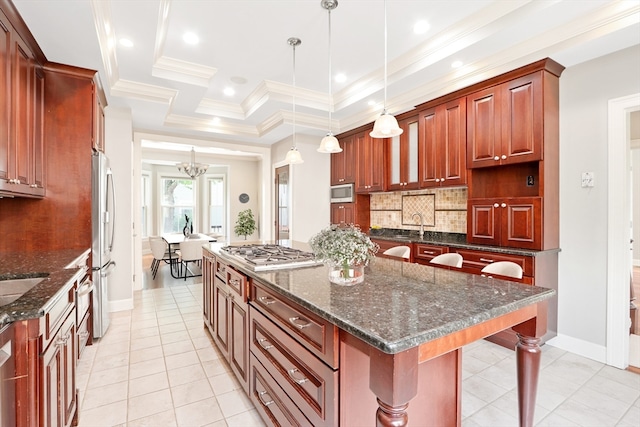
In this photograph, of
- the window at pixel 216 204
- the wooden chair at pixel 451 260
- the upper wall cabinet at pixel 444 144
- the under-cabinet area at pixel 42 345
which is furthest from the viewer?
the window at pixel 216 204

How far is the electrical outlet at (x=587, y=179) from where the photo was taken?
2.79m

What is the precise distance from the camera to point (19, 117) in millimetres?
2346

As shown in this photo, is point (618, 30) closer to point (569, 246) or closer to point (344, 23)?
point (569, 246)

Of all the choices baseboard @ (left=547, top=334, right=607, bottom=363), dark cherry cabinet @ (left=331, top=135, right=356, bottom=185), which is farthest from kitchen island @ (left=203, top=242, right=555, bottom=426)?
dark cherry cabinet @ (left=331, top=135, right=356, bottom=185)

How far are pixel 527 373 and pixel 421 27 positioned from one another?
2848mm

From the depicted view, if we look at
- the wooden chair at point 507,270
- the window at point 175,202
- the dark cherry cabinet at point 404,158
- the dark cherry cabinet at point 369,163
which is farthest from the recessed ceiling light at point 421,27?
the window at point 175,202

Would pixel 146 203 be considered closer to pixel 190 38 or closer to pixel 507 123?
pixel 190 38

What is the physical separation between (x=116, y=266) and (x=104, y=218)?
1.14 m

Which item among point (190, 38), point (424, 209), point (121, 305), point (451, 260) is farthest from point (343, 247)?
point (121, 305)

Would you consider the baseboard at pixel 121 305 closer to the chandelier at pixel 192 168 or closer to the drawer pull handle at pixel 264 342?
the drawer pull handle at pixel 264 342

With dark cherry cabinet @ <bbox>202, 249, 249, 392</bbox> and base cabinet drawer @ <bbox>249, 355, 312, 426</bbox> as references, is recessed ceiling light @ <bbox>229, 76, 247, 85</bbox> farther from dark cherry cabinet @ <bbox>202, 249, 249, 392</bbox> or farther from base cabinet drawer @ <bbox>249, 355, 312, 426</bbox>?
base cabinet drawer @ <bbox>249, 355, 312, 426</bbox>

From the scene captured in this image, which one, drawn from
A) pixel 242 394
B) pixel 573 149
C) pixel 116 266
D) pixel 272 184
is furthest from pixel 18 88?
pixel 573 149

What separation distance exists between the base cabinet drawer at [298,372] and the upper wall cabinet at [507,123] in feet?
9.25

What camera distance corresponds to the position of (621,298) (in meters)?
2.63
